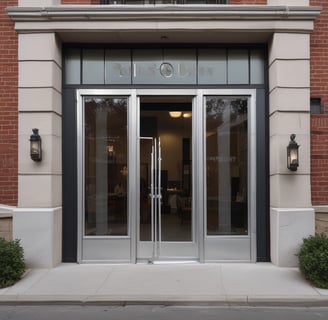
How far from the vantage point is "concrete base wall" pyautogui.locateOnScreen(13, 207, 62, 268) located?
8453mm

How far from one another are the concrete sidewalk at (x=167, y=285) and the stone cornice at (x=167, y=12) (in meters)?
4.83

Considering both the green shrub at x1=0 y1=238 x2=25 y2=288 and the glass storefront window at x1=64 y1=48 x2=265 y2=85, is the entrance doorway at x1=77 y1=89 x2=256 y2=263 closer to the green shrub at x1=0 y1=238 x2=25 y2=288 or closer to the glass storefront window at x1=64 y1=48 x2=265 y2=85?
the glass storefront window at x1=64 y1=48 x2=265 y2=85

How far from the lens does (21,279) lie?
7730 mm

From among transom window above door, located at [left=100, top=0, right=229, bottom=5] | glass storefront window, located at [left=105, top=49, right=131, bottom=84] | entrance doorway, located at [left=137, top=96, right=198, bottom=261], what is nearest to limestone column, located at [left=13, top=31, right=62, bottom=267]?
glass storefront window, located at [left=105, top=49, right=131, bottom=84]

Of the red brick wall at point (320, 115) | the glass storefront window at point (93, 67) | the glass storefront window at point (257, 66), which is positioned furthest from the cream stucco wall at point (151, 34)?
the glass storefront window at point (93, 67)

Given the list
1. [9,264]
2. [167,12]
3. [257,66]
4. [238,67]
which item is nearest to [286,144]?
[257,66]

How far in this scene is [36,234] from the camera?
8453 millimetres

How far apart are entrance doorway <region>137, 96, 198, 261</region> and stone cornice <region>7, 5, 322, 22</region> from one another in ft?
5.60

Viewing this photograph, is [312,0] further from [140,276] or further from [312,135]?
[140,276]

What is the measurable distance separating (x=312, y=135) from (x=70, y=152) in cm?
495

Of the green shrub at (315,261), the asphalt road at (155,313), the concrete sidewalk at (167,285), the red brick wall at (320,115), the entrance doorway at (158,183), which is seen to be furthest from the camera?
the entrance doorway at (158,183)

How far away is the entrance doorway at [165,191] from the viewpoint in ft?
30.4

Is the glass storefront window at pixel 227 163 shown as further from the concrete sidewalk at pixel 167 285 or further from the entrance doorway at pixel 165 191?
the concrete sidewalk at pixel 167 285

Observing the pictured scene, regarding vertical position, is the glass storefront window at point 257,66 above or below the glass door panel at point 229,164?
above
